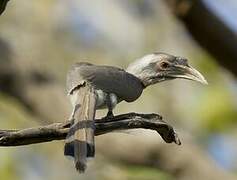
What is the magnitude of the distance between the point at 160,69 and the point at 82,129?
0.92 feet

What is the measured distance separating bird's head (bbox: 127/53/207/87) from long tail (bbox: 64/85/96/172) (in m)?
0.16

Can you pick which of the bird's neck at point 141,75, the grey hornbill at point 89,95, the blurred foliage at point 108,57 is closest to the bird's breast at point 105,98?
the grey hornbill at point 89,95

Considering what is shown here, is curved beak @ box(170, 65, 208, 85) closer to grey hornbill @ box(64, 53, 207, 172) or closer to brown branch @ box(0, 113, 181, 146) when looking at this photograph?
grey hornbill @ box(64, 53, 207, 172)

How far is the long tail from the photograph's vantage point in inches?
45.5

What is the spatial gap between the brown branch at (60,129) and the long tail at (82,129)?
0.05 ft

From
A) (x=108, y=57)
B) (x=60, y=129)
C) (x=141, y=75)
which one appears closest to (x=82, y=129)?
(x=60, y=129)

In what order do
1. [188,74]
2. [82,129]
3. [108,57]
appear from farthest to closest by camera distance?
[108,57] < [188,74] < [82,129]

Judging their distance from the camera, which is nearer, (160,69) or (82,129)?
(82,129)

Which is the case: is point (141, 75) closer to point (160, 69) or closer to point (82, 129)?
point (160, 69)

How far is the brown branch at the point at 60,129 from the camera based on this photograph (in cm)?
119

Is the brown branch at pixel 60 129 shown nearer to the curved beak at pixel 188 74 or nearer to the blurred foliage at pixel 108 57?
the curved beak at pixel 188 74

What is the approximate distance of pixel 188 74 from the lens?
1.41m

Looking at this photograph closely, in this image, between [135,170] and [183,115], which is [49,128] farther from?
[183,115]

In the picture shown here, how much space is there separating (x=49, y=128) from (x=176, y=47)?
5.22m
